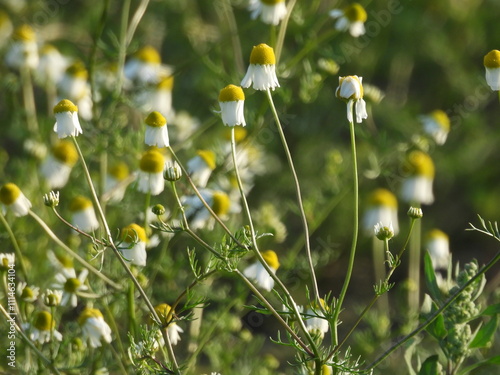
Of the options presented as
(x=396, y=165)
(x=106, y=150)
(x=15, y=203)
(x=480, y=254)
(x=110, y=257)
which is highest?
(x=15, y=203)

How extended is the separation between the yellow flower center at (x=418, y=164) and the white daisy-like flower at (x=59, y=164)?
1.04 meters

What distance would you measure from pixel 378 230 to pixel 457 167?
2434mm

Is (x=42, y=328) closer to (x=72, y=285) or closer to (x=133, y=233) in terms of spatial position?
(x=72, y=285)

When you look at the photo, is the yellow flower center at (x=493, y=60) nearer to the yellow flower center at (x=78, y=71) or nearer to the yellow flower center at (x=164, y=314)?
the yellow flower center at (x=164, y=314)

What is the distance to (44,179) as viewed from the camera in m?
2.45

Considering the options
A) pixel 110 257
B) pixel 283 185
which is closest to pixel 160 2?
→ pixel 283 185

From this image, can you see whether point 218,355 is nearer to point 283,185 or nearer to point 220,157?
point 220,157

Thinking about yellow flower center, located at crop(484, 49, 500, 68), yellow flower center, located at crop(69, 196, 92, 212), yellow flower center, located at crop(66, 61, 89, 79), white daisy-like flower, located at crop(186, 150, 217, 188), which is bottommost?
yellow flower center, located at crop(69, 196, 92, 212)

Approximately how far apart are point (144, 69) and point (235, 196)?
0.60 m

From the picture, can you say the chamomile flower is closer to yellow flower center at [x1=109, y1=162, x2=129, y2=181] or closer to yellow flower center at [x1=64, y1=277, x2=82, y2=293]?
yellow flower center at [x1=64, y1=277, x2=82, y2=293]

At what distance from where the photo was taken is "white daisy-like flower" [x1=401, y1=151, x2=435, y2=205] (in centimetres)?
246

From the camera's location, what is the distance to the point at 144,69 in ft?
8.25

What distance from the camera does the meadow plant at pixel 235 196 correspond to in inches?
53.4

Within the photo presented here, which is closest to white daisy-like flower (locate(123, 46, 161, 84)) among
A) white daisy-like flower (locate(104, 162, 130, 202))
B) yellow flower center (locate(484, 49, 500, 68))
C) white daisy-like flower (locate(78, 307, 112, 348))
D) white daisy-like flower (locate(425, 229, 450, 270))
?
white daisy-like flower (locate(104, 162, 130, 202))
